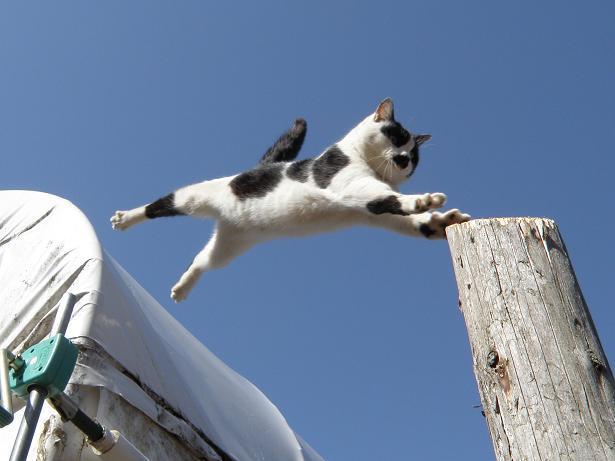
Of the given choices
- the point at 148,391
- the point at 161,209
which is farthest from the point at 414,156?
the point at 148,391

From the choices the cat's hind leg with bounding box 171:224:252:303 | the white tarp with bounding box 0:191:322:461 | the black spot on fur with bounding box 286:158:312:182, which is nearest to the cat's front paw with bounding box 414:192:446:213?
the black spot on fur with bounding box 286:158:312:182

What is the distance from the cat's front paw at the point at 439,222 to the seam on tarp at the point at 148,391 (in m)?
1.64

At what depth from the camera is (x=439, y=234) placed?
399 centimetres

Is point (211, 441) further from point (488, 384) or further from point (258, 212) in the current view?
point (258, 212)

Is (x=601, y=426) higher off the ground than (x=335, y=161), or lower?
lower

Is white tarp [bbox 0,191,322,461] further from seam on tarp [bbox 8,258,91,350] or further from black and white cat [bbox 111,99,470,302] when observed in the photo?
black and white cat [bbox 111,99,470,302]

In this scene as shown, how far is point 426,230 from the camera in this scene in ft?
13.3

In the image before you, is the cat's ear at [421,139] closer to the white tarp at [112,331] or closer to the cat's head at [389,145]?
the cat's head at [389,145]

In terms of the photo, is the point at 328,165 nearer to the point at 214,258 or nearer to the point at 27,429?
the point at 214,258

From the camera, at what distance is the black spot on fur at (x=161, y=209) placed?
5504 mm

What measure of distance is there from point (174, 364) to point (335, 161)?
2.26 m

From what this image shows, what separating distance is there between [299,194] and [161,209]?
1.27m

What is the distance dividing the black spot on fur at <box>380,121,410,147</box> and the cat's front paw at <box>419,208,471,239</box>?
152 cm

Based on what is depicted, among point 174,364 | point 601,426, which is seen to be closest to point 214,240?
point 174,364
